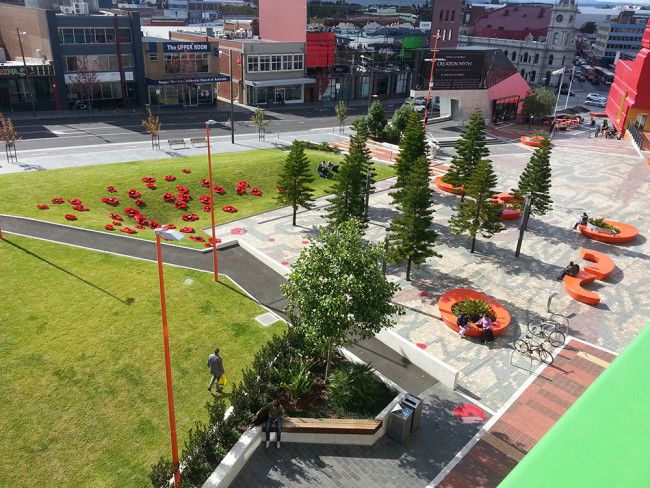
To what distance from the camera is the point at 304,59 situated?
247 feet

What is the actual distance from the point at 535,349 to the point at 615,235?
15.6m

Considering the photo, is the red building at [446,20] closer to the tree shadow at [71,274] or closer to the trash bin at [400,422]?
the tree shadow at [71,274]

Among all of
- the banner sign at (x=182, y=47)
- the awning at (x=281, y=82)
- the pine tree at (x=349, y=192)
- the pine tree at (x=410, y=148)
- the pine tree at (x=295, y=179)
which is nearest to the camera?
the pine tree at (x=349, y=192)

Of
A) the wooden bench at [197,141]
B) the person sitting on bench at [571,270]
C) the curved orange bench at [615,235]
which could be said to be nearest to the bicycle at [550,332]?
the person sitting on bench at [571,270]

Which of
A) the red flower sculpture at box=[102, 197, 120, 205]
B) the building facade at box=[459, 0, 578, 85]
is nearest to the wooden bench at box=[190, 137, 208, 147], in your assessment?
the red flower sculpture at box=[102, 197, 120, 205]

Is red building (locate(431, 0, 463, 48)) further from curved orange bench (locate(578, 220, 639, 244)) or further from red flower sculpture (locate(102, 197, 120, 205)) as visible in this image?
red flower sculpture (locate(102, 197, 120, 205))

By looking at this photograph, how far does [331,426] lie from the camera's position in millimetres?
16578

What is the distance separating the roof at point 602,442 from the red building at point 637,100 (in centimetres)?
5815

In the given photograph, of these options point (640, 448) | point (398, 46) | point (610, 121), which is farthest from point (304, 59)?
point (640, 448)

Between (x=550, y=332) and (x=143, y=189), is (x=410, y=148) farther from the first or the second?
(x=143, y=189)

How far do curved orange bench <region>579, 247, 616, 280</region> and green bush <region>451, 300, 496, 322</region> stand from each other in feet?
27.5

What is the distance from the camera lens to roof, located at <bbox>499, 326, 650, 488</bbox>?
5.70 metres

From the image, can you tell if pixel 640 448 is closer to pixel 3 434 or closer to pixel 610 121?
pixel 3 434

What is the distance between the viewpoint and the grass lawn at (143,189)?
31.5m
